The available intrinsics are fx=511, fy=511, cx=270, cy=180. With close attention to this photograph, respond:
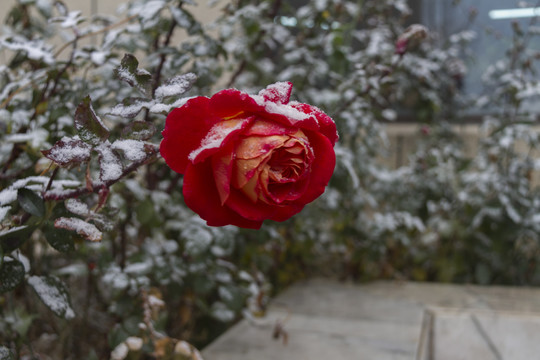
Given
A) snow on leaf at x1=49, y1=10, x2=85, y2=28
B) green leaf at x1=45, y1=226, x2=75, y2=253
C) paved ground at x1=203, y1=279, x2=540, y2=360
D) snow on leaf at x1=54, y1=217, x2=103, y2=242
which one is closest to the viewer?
snow on leaf at x1=54, y1=217, x2=103, y2=242

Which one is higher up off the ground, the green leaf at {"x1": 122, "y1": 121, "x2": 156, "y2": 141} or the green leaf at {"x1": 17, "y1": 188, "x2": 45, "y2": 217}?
the green leaf at {"x1": 122, "y1": 121, "x2": 156, "y2": 141}

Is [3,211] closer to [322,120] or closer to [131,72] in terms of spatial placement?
[131,72]

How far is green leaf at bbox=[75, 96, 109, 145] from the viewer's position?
1.72 feet

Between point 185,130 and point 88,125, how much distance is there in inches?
4.9

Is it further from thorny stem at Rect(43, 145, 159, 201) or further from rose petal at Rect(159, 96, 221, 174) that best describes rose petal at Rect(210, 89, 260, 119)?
thorny stem at Rect(43, 145, 159, 201)

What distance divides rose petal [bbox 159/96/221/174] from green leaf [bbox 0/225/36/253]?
242mm

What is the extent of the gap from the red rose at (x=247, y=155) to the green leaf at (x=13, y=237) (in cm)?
25

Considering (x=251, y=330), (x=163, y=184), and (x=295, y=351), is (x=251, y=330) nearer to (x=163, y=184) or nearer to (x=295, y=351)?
(x=295, y=351)

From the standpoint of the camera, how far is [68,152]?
51 cm

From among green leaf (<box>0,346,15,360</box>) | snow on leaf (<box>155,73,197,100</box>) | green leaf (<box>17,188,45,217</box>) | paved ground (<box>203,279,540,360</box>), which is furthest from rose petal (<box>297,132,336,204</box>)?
paved ground (<box>203,279,540,360</box>)

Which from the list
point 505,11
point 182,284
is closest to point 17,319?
point 182,284

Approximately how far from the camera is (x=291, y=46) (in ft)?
5.70

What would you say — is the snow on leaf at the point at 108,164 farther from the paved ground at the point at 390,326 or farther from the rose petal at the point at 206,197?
the paved ground at the point at 390,326

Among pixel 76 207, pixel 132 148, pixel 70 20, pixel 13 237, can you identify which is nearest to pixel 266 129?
pixel 132 148
